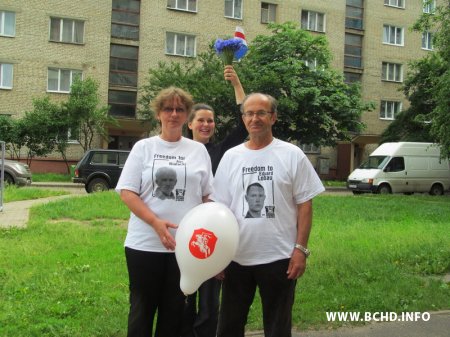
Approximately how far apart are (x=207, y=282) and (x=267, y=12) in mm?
32788

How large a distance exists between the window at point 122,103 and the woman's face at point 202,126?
28.1 m

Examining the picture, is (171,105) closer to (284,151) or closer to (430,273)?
(284,151)

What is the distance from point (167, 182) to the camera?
3123 millimetres

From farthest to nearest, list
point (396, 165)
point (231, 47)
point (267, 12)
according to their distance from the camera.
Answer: point (267, 12) → point (396, 165) → point (231, 47)

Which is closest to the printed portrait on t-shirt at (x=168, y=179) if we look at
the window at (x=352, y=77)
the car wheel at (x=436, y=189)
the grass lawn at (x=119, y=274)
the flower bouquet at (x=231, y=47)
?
the flower bouquet at (x=231, y=47)

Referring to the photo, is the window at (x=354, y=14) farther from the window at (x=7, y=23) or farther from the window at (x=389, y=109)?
the window at (x=7, y=23)

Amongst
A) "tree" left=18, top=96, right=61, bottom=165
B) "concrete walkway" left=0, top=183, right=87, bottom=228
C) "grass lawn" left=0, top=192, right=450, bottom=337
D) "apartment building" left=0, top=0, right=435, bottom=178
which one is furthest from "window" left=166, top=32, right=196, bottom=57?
"grass lawn" left=0, top=192, right=450, bottom=337

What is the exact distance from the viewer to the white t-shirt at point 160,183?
3.12m

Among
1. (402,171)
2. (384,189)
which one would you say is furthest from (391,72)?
(384,189)

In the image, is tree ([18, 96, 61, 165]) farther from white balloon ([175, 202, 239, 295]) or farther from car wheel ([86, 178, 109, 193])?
white balloon ([175, 202, 239, 295])

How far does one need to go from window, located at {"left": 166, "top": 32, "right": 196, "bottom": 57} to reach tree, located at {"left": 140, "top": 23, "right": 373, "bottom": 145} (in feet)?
8.92

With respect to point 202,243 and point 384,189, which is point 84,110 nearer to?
point 384,189

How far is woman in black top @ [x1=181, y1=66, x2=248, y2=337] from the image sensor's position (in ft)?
12.1

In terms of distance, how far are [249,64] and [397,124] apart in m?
11.5
